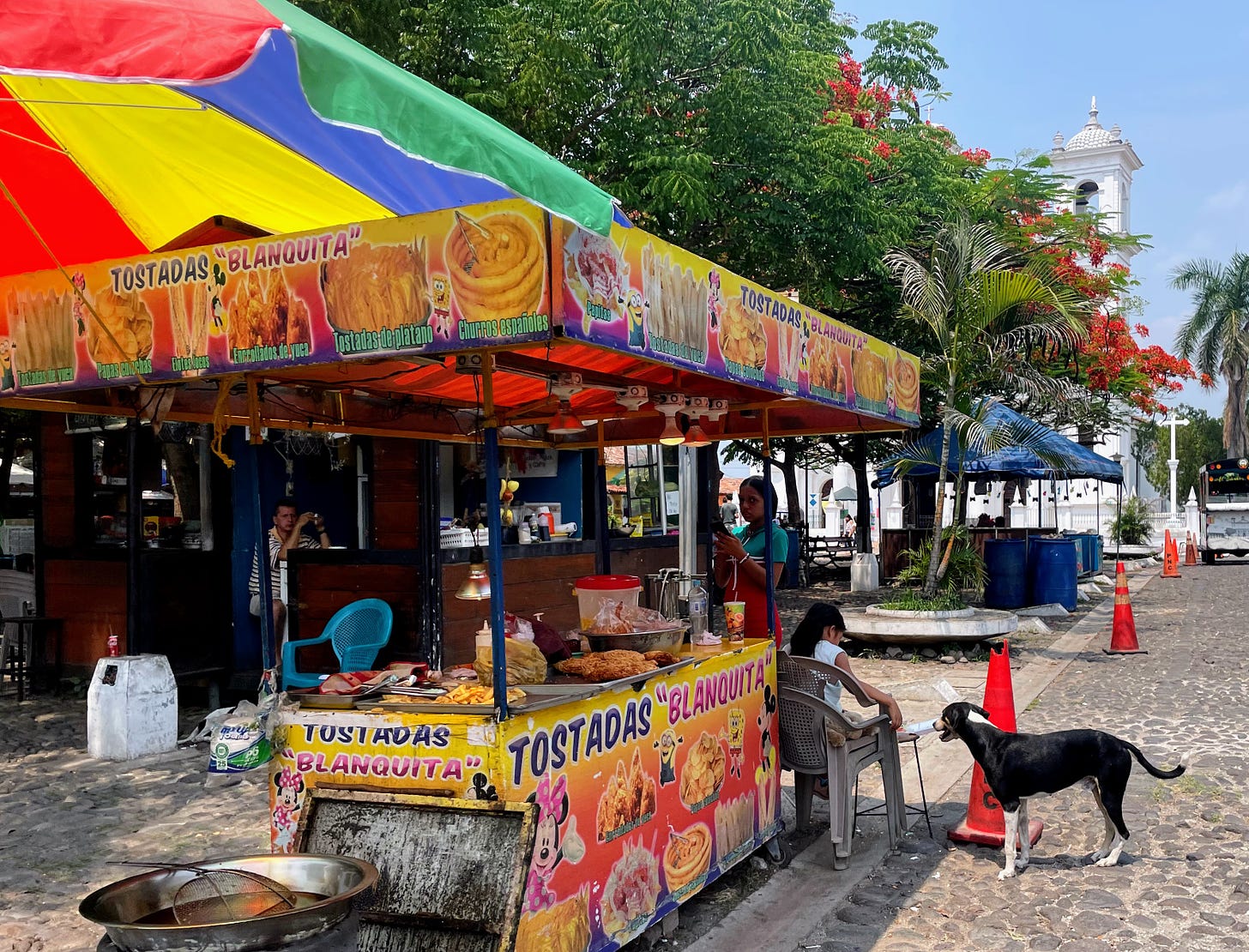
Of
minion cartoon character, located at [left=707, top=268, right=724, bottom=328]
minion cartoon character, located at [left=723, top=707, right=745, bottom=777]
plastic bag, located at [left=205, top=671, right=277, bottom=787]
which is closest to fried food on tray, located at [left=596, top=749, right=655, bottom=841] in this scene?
minion cartoon character, located at [left=723, top=707, right=745, bottom=777]

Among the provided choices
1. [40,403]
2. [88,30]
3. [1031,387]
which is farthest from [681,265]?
[1031,387]

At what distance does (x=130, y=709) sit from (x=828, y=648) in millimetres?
5317

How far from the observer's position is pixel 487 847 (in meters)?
3.79

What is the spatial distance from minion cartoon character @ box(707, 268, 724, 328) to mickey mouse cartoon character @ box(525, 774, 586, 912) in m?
1.94

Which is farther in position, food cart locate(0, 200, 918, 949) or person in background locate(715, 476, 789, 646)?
person in background locate(715, 476, 789, 646)

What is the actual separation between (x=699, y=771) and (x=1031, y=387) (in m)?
11.2

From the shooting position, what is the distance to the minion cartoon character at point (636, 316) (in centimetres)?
377

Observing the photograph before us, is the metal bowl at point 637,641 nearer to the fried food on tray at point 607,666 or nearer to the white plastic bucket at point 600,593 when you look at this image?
the fried food on tray at point 607,666

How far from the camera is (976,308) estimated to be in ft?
43.0

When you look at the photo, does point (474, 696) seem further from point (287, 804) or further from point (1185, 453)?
point (1185, 453)

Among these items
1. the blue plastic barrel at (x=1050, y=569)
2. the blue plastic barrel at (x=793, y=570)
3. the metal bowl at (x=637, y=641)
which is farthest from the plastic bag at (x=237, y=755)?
the blue plastic barrel at (x=793, y=570)

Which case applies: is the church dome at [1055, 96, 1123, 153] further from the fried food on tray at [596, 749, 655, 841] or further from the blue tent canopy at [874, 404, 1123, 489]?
the fried food on tray at [596, 749, 655, 841]

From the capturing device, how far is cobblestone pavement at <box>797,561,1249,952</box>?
4.79m

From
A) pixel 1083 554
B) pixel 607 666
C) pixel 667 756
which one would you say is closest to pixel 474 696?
pixel 607 666
